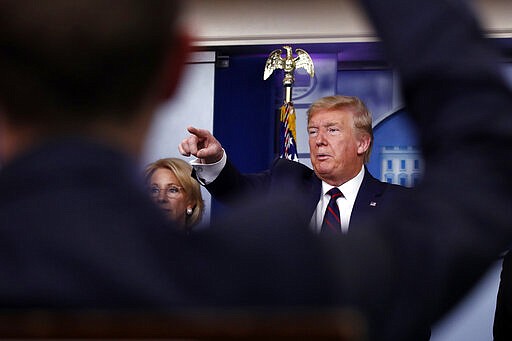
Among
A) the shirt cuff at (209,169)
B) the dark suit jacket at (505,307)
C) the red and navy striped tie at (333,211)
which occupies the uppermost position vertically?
the shirt cuff at (209,169)

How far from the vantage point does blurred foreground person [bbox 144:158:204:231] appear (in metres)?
3.71

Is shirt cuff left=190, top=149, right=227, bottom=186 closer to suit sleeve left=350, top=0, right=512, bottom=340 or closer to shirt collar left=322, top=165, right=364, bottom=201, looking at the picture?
shirt collar left=322, top=165, right=364, bottom=201

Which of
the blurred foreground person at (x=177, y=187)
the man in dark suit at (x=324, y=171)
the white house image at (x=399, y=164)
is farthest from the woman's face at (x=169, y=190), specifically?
the white house image at (x=399, y=164)

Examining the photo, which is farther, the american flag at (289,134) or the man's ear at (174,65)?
the american flag at (289,134)

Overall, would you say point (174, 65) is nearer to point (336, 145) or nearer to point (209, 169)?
point (209, 169)

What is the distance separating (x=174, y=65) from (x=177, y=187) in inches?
126

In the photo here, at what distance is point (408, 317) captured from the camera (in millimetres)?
599

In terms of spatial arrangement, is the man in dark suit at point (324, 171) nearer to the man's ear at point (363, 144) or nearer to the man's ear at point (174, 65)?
the man's ear at point (363, 144)

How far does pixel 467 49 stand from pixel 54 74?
0.95 feet

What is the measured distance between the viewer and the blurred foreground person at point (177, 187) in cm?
371

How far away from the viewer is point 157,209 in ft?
1.86

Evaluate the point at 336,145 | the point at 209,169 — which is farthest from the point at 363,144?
the point at 209,169

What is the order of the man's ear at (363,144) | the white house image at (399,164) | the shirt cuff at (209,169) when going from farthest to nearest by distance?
1. the white house image at (399,164)
2. the man's ear at (363,144)
3. the shirt cuff at (209,169)

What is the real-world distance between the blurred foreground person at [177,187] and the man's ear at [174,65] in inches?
120
